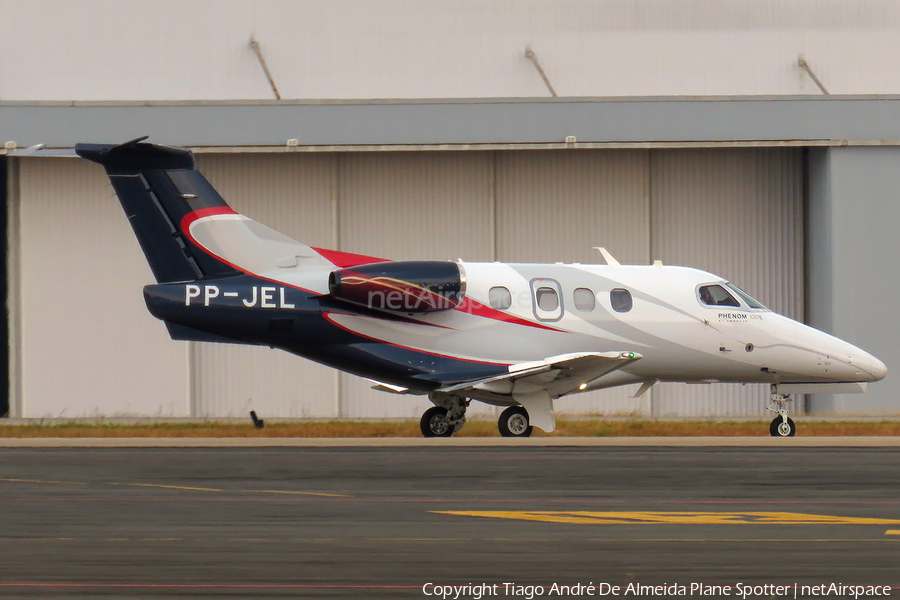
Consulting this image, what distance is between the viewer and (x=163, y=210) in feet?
64.0

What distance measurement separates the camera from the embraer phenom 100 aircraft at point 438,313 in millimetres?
19219

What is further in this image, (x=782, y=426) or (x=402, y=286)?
(x=782, y=426)

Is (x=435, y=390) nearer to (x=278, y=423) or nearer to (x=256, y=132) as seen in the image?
(x=278, y=423)

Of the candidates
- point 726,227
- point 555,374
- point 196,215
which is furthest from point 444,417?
point 726,227

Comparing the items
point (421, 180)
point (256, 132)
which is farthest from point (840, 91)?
point (256, 132)

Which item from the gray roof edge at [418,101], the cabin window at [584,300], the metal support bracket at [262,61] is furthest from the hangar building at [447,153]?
the cabin window at [584,300]

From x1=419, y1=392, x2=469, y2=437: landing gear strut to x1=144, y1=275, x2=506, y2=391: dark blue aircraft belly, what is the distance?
0.80 metres

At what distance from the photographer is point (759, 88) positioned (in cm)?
3005

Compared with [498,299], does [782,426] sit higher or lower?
lower

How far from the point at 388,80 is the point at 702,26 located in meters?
8.03

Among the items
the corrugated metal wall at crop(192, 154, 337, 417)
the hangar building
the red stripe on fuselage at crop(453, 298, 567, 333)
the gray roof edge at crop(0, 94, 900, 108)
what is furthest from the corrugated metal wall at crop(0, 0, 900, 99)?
the red stripe on fuselage at crop(453, 298, 567, 333)

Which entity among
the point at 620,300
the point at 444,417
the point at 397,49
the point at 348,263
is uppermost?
the point at 397,49

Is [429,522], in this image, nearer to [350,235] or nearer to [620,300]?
[620,300]

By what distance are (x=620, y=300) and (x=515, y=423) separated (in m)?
2.81
